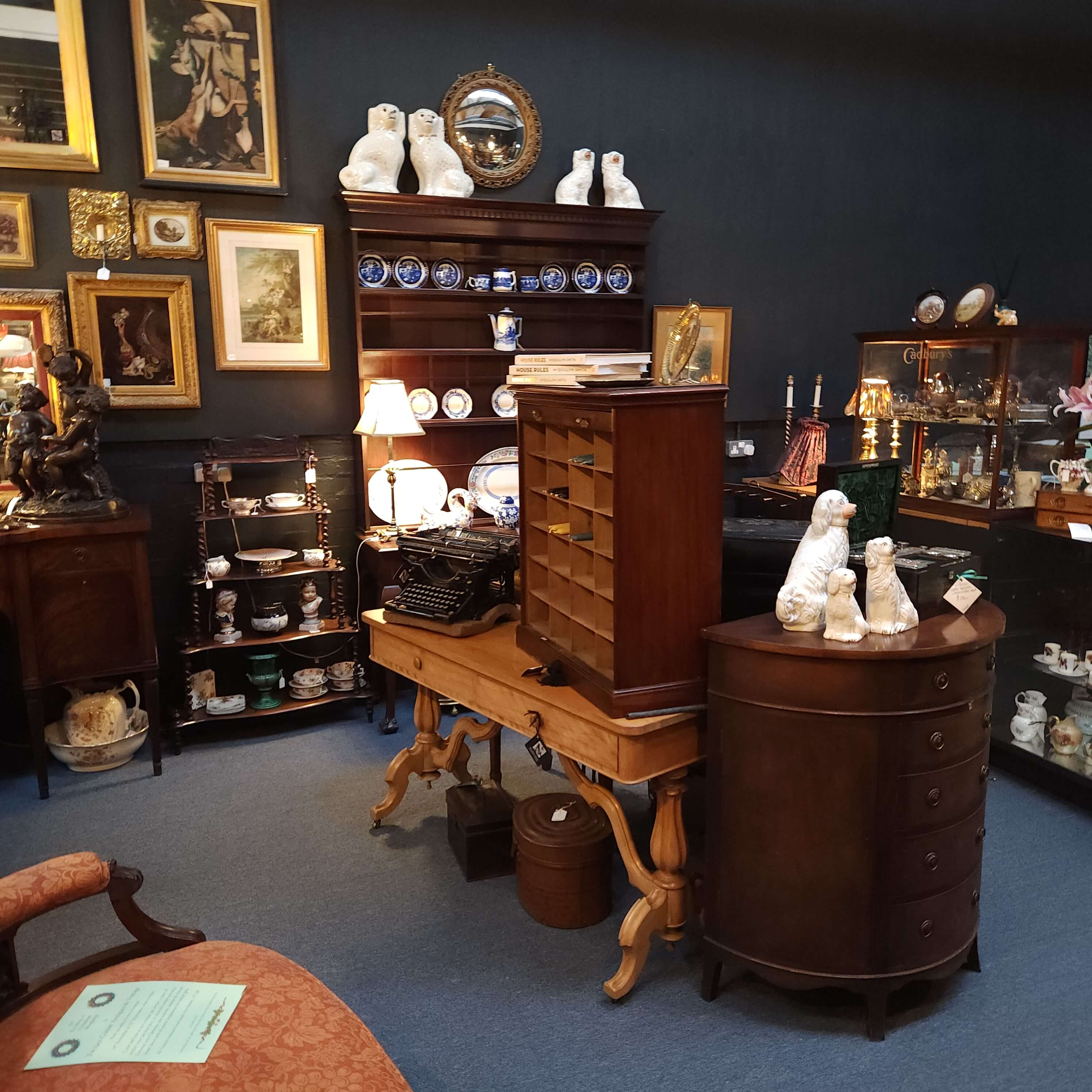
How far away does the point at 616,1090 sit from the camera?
2283 mm

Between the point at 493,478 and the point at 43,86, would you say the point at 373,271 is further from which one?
the point at 43,86

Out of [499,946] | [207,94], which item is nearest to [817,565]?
[499,946]

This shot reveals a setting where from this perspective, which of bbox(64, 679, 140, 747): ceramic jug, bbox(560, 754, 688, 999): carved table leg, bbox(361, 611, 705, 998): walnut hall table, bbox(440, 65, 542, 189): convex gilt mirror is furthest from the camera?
bbox(440, 65, 542, 189): convex gilt mirror

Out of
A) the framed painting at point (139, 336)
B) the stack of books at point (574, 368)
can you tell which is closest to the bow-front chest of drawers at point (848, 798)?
the stack of books at point (574, 368)

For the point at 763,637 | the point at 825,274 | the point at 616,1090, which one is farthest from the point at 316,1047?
the point at 825,274

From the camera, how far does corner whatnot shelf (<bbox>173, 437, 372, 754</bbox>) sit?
14.2 feet

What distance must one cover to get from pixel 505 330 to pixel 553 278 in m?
0.41

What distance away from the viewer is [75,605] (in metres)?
3.88

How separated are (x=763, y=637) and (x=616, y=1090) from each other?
3.79 feet

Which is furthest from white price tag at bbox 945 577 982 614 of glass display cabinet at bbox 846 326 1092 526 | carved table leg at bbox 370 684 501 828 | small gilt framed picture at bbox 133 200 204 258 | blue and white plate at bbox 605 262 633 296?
small gilt framed picture at bbox 133 200 204 258

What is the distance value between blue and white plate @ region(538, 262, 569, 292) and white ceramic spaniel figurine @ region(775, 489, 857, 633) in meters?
2.87

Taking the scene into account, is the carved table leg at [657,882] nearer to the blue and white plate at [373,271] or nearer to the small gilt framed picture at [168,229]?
the blue and white plate at [373,271]

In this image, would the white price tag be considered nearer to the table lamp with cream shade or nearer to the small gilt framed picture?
the table lamp with cream shade

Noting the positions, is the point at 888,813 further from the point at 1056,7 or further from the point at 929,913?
the point at 1056,7
